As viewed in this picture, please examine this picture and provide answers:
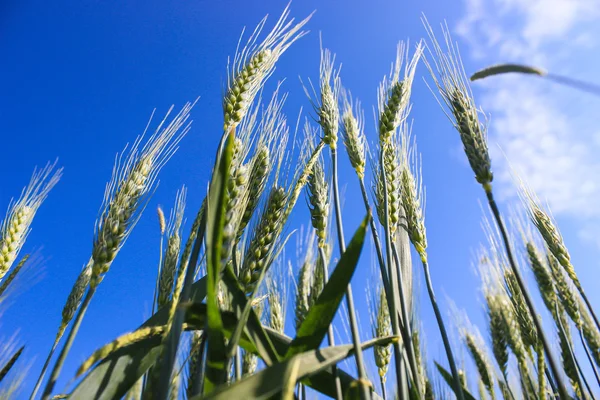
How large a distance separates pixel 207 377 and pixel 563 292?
2119mm

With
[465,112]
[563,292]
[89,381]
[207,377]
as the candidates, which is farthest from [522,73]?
[563,292]

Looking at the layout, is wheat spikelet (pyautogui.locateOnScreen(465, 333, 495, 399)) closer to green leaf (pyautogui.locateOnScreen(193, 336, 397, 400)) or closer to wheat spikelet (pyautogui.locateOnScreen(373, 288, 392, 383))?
wheat spikelet (pyautogui.locateOnScreen(373, 288, 392, 383))

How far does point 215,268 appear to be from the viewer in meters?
0.85

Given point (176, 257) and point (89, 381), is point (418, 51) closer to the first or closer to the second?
point (176, 257)

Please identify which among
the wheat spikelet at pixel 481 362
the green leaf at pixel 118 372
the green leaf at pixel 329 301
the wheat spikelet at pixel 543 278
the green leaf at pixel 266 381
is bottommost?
the green leaf at pixel 266 381

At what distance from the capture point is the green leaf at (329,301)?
929mm

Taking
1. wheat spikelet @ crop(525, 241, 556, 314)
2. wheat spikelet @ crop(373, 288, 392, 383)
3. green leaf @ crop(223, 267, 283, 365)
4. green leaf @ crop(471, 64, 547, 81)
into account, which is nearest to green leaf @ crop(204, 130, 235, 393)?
green leaf @ crop(223, 267, 283, 365)

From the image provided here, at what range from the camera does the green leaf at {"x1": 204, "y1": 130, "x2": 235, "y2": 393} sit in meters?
0.83

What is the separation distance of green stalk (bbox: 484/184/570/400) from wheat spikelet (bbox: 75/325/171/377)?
827 mm

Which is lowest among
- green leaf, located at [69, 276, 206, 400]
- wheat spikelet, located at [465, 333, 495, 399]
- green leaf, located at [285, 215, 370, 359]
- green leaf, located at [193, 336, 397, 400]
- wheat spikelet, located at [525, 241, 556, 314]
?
green leaf, located at [193, 336, 397, 400]

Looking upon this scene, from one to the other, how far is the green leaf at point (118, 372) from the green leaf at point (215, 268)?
0.43ft

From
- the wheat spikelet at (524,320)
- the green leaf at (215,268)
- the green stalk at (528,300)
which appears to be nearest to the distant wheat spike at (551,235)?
the wheat spikelet at (524,320)

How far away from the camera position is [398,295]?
126 centimetres

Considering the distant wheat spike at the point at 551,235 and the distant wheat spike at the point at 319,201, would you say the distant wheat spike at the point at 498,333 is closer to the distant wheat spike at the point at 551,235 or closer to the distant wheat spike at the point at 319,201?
the distant wheat spike at the point at 551,235
